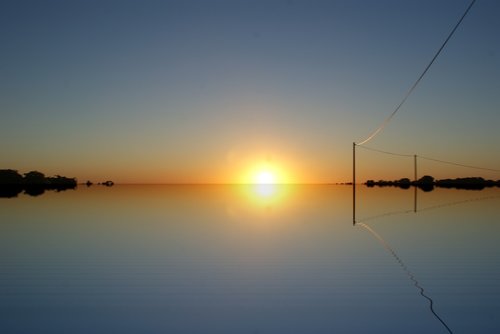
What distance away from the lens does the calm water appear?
12906 mm

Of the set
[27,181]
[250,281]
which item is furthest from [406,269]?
[27,181]

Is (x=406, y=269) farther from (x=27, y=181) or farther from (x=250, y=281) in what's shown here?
(x=27, y=181)

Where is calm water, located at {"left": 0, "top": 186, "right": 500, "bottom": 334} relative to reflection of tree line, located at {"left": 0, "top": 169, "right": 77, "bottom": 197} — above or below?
below

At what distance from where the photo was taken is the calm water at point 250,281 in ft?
42.3

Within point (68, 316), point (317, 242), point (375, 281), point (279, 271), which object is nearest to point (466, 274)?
point (375, 281)

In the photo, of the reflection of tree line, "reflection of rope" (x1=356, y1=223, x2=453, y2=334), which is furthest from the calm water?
the reflection of tree line

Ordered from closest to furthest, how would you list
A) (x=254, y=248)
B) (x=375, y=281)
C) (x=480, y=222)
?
(x=375, y=281), (x=254, y=248), (x=480, y=222)

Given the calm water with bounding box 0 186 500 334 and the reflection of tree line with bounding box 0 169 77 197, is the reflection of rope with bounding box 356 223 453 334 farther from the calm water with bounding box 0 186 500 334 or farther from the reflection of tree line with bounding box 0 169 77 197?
the reflection of tree line with bounding box 0 169 77 197

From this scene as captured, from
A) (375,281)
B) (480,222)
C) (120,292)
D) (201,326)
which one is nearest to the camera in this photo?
(201,326)

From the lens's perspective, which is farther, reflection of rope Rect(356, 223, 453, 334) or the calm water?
reflection of rope Rect(356, 223, 453, 334)

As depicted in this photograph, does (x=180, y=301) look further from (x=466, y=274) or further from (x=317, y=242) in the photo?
(x=317, y=242)

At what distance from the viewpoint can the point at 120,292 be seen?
16203 millimetres

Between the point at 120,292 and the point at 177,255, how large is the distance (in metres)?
7.73

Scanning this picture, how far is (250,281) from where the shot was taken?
58.7 feet
